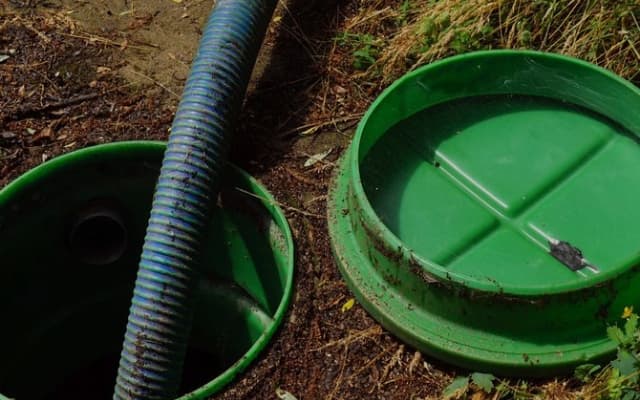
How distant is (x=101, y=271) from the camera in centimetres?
329

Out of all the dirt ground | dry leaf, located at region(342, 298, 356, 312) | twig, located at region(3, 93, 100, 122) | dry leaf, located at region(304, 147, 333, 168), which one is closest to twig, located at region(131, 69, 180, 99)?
the dirt ground

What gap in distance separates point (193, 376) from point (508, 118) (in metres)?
1.66

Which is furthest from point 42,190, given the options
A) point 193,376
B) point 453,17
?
point 453,17

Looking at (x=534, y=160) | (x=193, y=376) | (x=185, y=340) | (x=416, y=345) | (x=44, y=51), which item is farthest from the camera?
(x=193, y=376)

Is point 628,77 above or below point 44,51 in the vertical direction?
above

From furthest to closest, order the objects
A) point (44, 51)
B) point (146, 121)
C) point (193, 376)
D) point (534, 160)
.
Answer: point (193, 376)
point (44, 51)
point (146, 121)
point (534, 160)

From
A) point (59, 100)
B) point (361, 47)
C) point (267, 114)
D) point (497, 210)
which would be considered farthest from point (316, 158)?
point (59, 100)

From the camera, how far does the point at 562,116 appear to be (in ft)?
9.23

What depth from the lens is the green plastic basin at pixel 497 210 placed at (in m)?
2.17

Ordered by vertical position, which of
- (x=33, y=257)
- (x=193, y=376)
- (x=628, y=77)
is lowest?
(x=193, y=376)

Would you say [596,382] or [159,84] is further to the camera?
[159,84]

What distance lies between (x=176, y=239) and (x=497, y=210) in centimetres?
99

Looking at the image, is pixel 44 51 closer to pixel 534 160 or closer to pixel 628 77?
pixel 534 160

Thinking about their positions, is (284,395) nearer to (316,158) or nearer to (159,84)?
(316,158)
